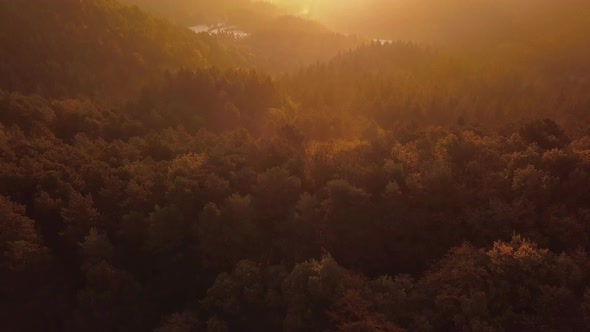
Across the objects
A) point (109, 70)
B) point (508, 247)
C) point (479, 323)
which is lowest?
point (109, 70)

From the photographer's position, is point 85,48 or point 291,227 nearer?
point 291,227

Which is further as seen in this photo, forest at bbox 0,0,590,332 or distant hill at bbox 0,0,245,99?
distant hill at bbox 0,0,245,99

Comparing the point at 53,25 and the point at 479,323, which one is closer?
A: the point at 479,323

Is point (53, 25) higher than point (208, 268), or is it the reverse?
point (53, 25)

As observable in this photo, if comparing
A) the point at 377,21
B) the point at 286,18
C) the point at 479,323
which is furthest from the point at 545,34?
the point at 479,323

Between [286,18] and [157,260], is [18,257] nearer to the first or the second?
[157,260]

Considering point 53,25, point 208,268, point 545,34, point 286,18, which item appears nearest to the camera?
point 208,268

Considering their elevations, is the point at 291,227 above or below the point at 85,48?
below

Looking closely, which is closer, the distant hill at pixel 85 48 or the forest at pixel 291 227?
the forest at pixel 291 227
